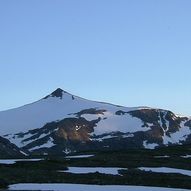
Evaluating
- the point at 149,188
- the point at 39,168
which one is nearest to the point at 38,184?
the point at 149,188

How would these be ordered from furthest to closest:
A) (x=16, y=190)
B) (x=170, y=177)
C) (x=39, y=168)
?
1. (x=39, y=168)
2. (x=170, y=177)
3. (x=16, y=190)

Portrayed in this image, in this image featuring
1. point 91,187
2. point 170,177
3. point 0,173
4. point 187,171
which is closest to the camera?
point 91,187

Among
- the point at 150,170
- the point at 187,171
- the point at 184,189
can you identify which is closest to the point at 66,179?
the point at 184,189

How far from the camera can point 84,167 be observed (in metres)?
62.2

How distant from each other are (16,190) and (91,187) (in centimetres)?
754

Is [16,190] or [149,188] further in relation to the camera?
[149,188]

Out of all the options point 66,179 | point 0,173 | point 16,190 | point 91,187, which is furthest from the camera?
point 0,173

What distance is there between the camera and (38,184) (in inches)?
1668

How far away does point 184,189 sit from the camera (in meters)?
43.9

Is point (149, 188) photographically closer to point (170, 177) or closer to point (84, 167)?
point (170, 177)

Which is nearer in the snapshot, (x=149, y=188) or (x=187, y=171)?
(x=149, y=188)

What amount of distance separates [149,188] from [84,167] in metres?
20.0

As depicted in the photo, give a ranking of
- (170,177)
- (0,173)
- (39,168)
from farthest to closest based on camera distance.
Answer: (39,168) < (170,177) < (0,173)

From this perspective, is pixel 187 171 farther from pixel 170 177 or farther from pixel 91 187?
pixel 91 187
